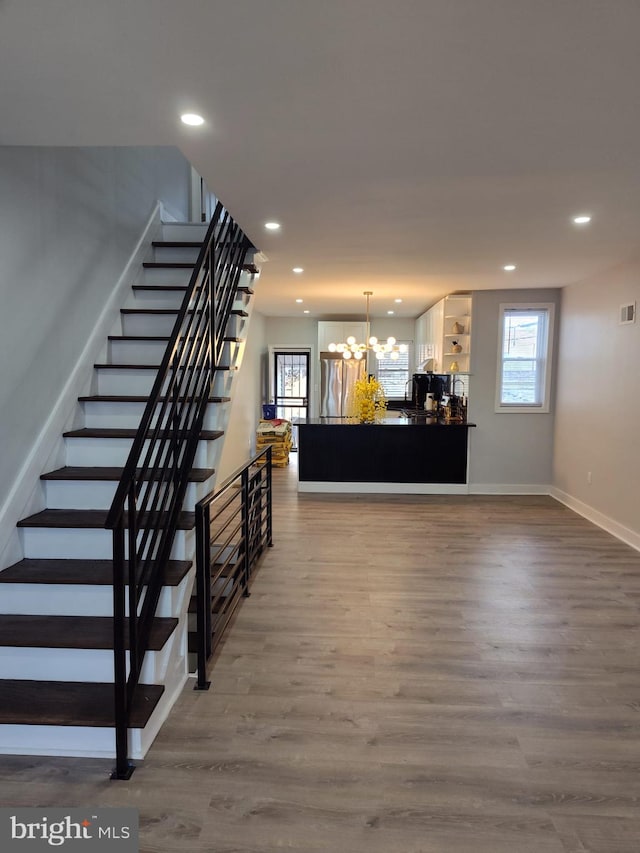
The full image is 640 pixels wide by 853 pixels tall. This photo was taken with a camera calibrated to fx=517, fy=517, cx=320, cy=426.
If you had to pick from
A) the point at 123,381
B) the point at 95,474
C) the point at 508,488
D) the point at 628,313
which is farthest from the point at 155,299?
the point at 508,488

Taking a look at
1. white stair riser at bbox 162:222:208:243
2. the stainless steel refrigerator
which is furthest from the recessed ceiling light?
the stainless steel refrigerator

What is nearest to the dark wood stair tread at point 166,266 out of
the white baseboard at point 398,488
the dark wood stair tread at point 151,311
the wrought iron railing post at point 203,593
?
the dark wood stair tread at point 151,311

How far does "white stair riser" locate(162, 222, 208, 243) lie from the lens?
193 inches

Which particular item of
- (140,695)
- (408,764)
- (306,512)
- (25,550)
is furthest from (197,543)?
(306,512)

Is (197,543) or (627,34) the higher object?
(627,34)

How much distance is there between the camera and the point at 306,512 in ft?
19.5

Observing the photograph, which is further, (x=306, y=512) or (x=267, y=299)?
(x=267, y=299)

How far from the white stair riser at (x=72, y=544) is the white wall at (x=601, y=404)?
A: 13.7 feet

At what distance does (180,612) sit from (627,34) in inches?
111

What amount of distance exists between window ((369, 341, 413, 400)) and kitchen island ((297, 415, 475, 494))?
344cm

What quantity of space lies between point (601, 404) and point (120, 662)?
522 cm

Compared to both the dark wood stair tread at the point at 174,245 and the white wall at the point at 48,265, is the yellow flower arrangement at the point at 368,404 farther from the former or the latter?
the white wall at the point at 48,265

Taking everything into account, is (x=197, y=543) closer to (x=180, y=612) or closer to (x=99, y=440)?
(x=180, y=612)

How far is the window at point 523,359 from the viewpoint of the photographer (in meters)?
6.71
